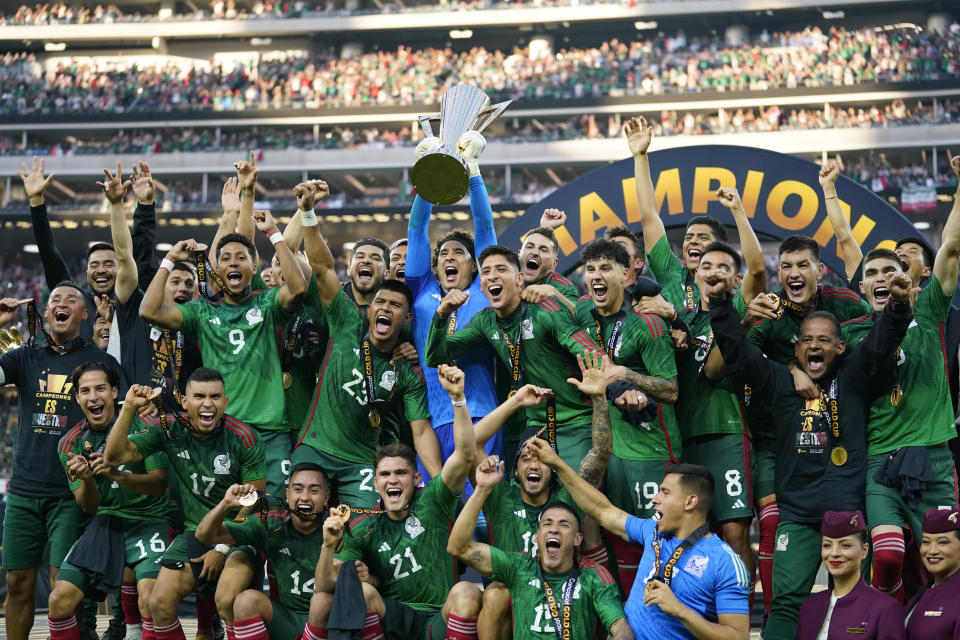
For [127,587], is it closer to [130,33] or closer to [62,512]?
[62,512]

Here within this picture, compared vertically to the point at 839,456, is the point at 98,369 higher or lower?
higher

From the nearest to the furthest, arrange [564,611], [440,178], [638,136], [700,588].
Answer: [700,588] < [564,611] < [440,178] < [638,136]

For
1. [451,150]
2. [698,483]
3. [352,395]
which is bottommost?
[698,483]

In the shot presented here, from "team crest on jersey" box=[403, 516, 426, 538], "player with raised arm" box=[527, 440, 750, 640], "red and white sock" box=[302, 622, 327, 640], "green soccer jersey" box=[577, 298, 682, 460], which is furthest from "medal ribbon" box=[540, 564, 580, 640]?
"red and white sock" box=[302, 622, 327, 640]

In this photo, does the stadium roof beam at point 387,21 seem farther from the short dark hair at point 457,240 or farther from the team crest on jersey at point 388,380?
the team crest on jersey at point 388,380

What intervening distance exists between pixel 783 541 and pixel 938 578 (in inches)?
33.3

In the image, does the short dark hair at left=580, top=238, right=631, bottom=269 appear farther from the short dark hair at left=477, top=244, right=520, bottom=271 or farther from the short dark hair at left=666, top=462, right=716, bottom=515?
the short dark hair at left=666, top=462, right=716, bottom=515

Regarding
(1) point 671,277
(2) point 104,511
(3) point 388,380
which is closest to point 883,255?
(1) point 671,277

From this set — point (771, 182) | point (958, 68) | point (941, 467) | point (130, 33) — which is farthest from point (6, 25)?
point (941, 467)

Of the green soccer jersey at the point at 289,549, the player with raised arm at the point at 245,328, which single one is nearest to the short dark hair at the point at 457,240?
the player with raised arm at the point at 245,328

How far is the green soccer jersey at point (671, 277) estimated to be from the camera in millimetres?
7219

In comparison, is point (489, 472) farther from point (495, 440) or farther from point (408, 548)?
point (495, 440)

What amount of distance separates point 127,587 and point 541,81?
129 ft

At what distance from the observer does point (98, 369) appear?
721cm
